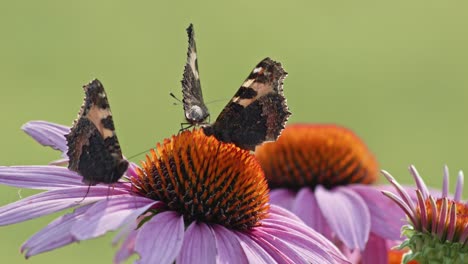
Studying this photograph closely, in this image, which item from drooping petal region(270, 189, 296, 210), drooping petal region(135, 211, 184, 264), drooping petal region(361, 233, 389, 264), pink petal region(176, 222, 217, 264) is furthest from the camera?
drooping petal region(270, 189, 296, 210)

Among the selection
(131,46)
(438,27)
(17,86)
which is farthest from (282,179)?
(438,27)

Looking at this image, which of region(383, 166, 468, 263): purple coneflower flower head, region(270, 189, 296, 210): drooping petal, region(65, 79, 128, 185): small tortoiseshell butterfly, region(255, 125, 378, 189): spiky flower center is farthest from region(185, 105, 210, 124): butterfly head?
region(255, 125, 378, 189): spiky flower center

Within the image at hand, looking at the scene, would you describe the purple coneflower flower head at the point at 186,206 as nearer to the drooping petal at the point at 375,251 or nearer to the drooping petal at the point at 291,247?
the drooping petal at the point at 291,247

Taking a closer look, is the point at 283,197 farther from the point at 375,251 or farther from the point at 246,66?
the point at 246,66

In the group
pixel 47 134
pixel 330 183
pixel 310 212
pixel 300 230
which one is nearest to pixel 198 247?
pixel 300 230

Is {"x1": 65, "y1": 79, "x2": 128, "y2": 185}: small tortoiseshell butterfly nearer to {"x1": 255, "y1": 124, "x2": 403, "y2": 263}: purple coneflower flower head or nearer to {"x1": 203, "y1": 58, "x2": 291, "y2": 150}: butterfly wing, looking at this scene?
{"x1": 203, "y1": 58, "x2": 291, "y2": 150}: butterfly wing

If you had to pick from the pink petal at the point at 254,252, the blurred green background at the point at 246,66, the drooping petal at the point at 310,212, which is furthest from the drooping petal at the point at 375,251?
the blurred green background at the point at 246,66

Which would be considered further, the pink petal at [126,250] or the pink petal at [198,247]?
the pink petal at [126,250]
